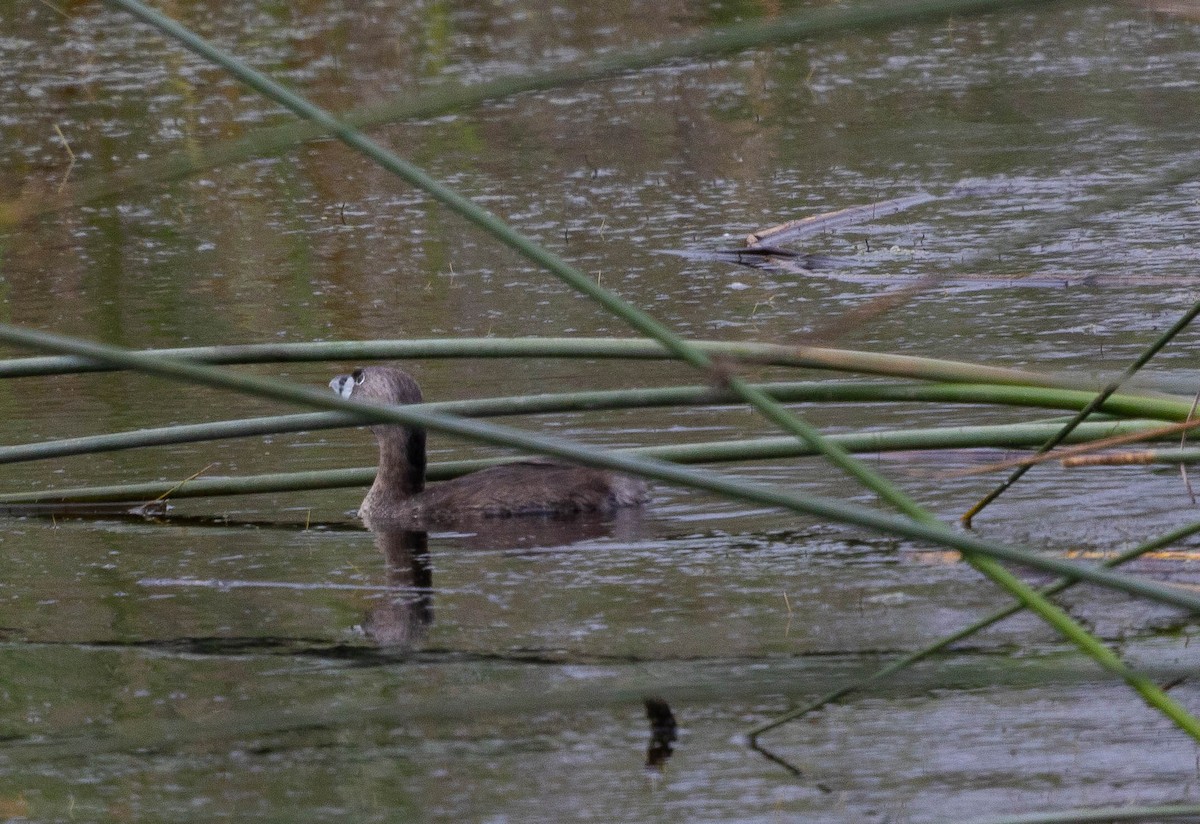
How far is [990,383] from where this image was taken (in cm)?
352

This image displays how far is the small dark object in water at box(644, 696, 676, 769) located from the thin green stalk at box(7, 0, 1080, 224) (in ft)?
7.09

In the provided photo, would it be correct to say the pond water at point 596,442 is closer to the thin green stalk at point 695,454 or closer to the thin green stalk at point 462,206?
the thin green stalk at point 695,454

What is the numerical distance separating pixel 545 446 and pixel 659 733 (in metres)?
2.34

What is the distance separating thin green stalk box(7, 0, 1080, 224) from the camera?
1.73m

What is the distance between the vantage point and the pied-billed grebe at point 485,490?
6496mm

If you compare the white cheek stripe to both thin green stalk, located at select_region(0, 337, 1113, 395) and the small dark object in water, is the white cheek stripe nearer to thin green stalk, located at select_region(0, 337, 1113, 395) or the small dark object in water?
thin green stalk, located at select_region(0, 337, 1113, 395)

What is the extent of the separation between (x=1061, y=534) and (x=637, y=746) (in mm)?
1866

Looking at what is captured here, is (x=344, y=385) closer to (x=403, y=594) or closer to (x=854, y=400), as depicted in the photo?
(x=403, y=594)

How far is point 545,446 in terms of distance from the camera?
187 cm

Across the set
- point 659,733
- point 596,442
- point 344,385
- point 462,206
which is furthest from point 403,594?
point 462,206

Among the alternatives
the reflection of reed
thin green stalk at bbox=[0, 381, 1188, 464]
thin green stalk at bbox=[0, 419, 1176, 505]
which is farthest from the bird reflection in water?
thin green stalk at bbox=[0, 381, 1188, 464]

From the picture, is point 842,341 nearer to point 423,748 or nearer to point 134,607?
point 134,607

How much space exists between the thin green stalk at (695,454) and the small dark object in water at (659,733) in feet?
1.96

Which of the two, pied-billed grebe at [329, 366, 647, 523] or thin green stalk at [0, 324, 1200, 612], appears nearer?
thin green stalk at [0, 324, 1200, 612]
